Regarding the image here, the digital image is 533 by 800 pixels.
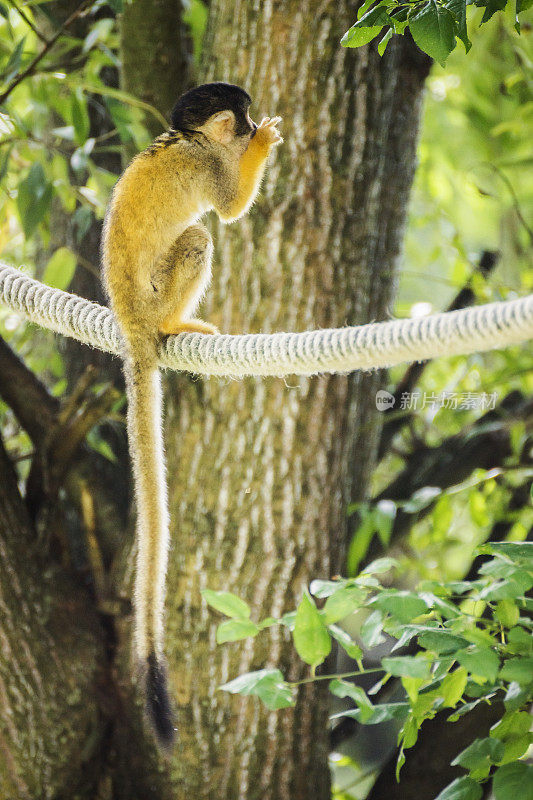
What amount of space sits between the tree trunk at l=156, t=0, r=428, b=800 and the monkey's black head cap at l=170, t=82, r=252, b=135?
0.59 m

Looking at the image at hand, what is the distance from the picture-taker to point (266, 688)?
1.08 metres

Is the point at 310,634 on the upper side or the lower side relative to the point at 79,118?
lower

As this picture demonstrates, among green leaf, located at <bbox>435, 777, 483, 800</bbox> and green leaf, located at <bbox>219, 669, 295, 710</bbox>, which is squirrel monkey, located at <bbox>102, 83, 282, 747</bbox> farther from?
green leaf, located at <bbox>435, 777, 483, 800</bbox>

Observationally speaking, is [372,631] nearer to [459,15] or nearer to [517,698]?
[517,698]

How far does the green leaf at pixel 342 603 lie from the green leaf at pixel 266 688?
0.42 feet

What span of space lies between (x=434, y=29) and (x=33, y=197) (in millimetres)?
999

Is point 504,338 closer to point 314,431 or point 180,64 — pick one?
point 314,431

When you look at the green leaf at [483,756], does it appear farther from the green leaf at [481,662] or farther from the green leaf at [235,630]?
the green leaf at [235,630]

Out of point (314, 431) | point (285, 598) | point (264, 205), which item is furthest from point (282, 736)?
point (264, 205)

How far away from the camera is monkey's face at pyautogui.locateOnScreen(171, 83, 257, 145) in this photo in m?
0.98

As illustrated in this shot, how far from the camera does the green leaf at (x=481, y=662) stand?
878mm

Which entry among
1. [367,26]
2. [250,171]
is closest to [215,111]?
[250,171]

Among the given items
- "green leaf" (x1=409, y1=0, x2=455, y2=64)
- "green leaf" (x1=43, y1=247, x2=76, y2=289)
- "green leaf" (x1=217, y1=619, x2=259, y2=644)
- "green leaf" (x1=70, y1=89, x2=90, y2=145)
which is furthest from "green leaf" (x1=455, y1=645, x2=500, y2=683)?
"green leaf" (x1=43, y1=247, x2=76, y2=289)

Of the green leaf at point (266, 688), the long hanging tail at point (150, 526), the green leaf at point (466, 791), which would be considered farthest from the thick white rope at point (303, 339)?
the green leaf at point (466, 791)
